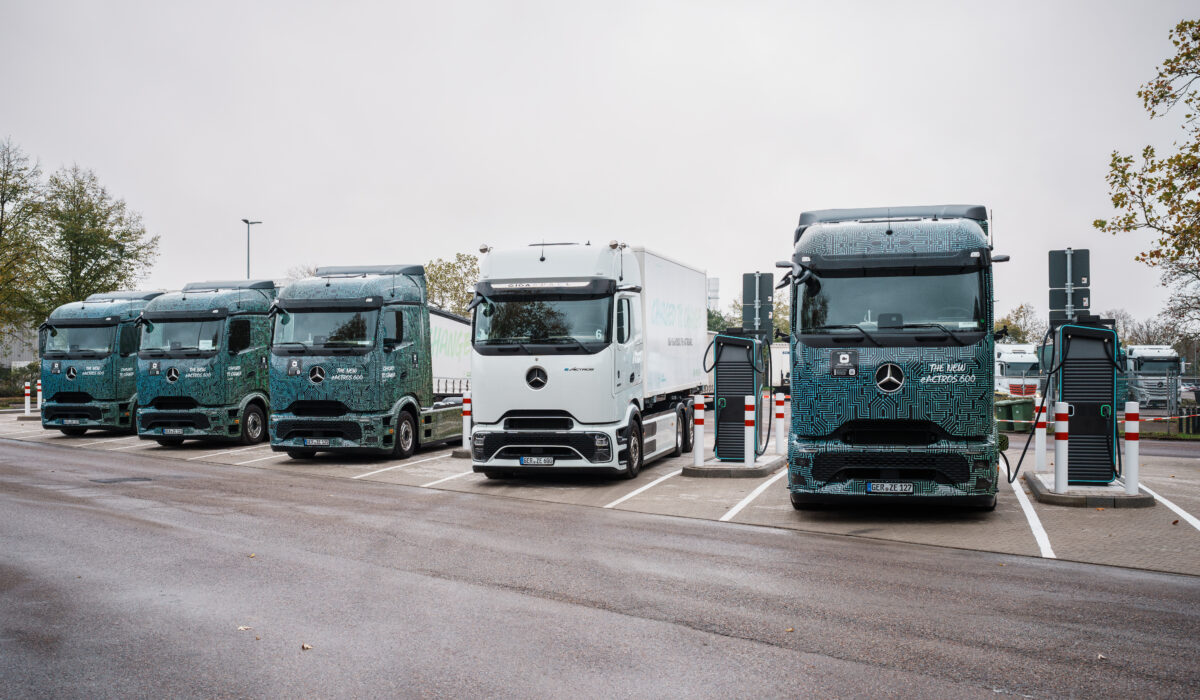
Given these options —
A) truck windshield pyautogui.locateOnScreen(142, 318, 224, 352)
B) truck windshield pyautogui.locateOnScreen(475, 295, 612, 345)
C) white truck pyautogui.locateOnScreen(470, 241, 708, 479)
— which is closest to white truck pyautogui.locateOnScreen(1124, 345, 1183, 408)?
white truck pyautogui.locateOnScreen(470, 241, 708, 479)

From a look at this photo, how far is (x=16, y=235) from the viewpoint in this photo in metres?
36.8

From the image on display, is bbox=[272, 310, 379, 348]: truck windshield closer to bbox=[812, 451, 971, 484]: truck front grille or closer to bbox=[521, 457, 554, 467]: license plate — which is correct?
bbox=[521, 457, 554, 467]: license plate

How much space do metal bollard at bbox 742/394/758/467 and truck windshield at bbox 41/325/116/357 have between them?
15489 millimetres

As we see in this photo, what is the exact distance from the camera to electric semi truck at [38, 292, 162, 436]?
73.4 feet

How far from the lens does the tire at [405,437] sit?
17645 millimetres

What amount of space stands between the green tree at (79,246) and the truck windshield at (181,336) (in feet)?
68.0

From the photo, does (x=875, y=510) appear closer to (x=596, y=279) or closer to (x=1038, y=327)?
(x=596, y=279)

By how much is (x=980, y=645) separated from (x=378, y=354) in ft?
42.0

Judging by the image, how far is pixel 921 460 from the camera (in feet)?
32.8

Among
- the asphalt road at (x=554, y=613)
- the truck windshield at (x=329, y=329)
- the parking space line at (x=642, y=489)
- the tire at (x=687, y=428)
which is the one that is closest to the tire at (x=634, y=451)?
the parking space line at (x=642, y=489)

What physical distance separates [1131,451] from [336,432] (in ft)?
39.6

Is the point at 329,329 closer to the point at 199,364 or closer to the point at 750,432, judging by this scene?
the point at 199,364

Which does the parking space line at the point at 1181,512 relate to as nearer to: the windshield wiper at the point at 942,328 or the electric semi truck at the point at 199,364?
the windshield wiper at the point at 942,328

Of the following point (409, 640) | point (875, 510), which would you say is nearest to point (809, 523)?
point (875, 510)
